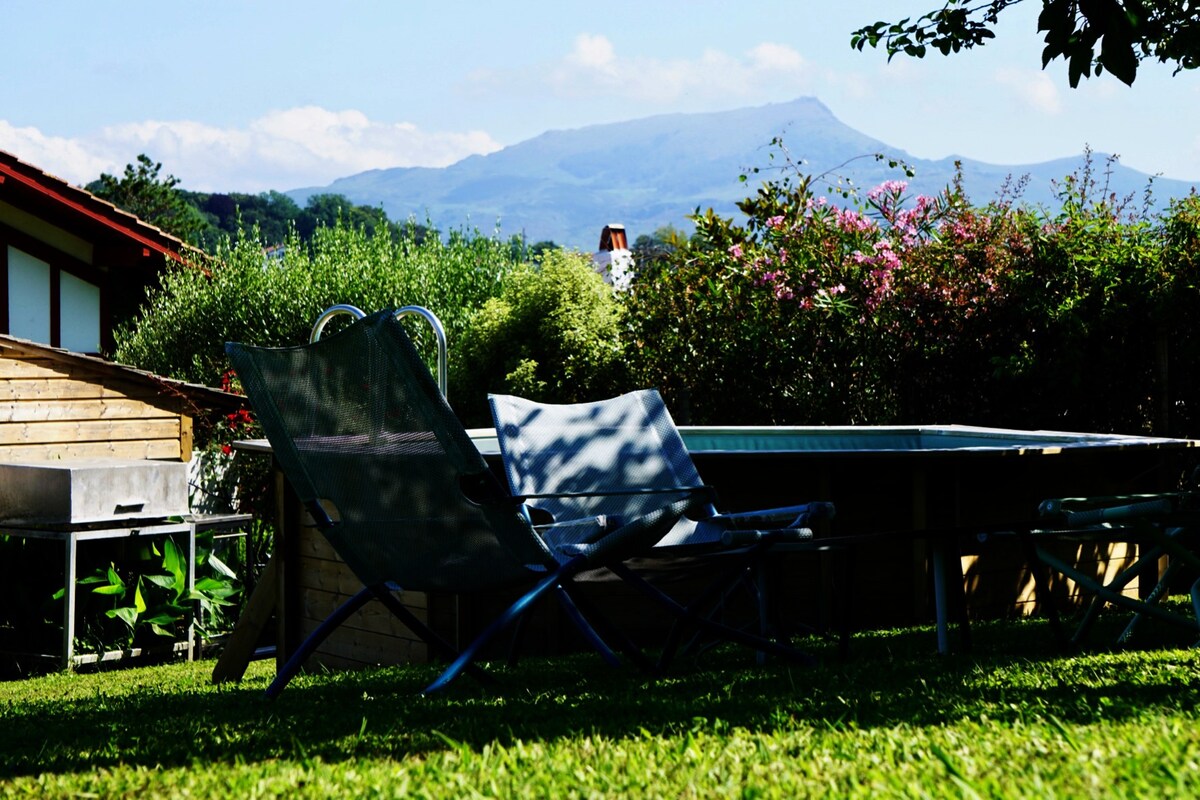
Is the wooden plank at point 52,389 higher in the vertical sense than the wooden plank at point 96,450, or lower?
higher

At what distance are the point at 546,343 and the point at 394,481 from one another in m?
8.80

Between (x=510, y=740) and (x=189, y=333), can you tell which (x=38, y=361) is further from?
(x=510, y=740)

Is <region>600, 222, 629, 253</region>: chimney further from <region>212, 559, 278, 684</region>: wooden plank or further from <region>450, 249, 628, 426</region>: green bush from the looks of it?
<region>212, 559, 278, 684</region>: wooden plank

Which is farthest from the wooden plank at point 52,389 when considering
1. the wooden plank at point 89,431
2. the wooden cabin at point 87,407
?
the wooden plank at point 89,431

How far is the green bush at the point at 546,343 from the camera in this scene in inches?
476

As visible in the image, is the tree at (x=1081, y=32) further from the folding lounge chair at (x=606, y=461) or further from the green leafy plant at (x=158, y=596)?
the green leafy plant at (x=158, y=596)

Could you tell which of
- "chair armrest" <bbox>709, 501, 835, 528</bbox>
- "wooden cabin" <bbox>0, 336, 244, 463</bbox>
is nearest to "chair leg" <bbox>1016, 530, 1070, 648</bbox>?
"chair armrest" <bbox>709, 501, 835, 528</bbox>

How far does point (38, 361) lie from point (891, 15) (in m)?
7.03

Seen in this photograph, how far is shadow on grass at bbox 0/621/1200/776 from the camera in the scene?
9.50 ft

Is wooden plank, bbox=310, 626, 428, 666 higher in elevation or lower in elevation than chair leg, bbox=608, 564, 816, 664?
lower

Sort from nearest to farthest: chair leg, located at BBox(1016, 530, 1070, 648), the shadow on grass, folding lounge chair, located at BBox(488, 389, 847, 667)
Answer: the shadow on grass < chair leg, located at BBox(1016, 530, 1070, 648) < folding lounge chair, located at BBox(488, 389, 847, 667)

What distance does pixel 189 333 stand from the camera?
17.1 metres

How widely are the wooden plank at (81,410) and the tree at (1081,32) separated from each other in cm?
686

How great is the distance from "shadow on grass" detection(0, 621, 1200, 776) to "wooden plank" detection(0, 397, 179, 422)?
5959mm
